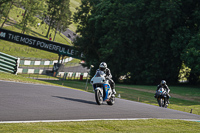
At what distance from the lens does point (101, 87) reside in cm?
1298

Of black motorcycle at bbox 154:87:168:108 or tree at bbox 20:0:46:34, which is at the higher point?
tree at bbox 20:0:46:34

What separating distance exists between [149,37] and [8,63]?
90.8 ft

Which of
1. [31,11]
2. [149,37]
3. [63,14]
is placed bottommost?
[149,37]

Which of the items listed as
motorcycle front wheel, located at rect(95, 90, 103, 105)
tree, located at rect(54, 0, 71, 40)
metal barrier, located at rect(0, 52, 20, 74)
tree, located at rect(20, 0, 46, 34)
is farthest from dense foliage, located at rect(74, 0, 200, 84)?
tree, located at rect(54, 0, 71, 40)

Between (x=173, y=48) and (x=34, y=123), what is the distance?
37344 millimetres

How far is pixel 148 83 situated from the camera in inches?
1873

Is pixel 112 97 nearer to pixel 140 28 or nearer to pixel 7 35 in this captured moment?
pixel 140 28

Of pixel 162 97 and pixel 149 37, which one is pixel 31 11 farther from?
pixel 162 97

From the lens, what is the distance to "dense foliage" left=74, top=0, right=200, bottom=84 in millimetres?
41875

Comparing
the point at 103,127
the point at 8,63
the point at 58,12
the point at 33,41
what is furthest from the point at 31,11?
the point at 103,127

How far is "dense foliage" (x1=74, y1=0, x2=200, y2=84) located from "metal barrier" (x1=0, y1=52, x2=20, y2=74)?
23.7 meters

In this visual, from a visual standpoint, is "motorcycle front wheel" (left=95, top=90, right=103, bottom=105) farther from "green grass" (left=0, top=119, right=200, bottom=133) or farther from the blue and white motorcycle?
"green grass" (left=0, top=119, right=200, bottom=133)

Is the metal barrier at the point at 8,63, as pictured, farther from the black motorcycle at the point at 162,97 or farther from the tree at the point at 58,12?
the tree at the point at 58,12

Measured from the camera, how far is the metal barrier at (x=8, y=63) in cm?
2197
